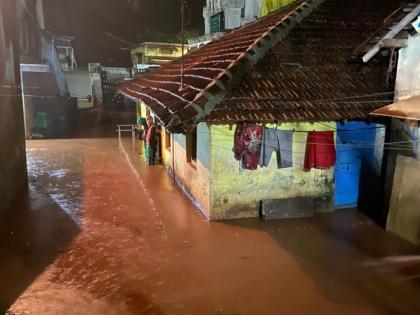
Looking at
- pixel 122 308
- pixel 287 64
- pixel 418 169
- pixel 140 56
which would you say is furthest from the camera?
pixel 140 56

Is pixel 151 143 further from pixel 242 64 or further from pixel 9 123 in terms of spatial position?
pixel 242 64

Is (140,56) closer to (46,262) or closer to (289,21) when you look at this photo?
(289,21)

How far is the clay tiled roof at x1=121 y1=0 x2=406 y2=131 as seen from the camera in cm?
966

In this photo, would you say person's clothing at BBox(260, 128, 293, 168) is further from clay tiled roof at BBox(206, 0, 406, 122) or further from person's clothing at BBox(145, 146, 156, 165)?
person's clothing at BBox(145, 146, 156, 165)

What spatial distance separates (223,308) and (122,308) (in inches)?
71.6

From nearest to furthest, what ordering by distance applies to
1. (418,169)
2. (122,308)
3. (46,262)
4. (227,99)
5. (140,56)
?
(122,308)
(46,262)
(418,169)
(227,99)
(140,56)

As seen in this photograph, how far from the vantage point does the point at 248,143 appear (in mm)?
10062

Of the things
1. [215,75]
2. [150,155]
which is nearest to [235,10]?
[150,155]

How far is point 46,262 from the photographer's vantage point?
325 inches

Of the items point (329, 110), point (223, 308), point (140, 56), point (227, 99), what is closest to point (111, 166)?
point (227, 99)

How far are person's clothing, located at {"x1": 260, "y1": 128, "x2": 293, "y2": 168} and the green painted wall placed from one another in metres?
0.20

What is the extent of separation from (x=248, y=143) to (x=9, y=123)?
303 inches

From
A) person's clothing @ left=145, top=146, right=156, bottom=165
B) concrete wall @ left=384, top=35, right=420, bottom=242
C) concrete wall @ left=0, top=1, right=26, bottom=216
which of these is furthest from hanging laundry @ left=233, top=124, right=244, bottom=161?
person's clothing @ left=145, top=146, right=156, bottom=165

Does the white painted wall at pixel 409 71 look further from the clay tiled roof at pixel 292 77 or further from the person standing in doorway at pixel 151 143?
the person standing in doorway at pixel 151 143
